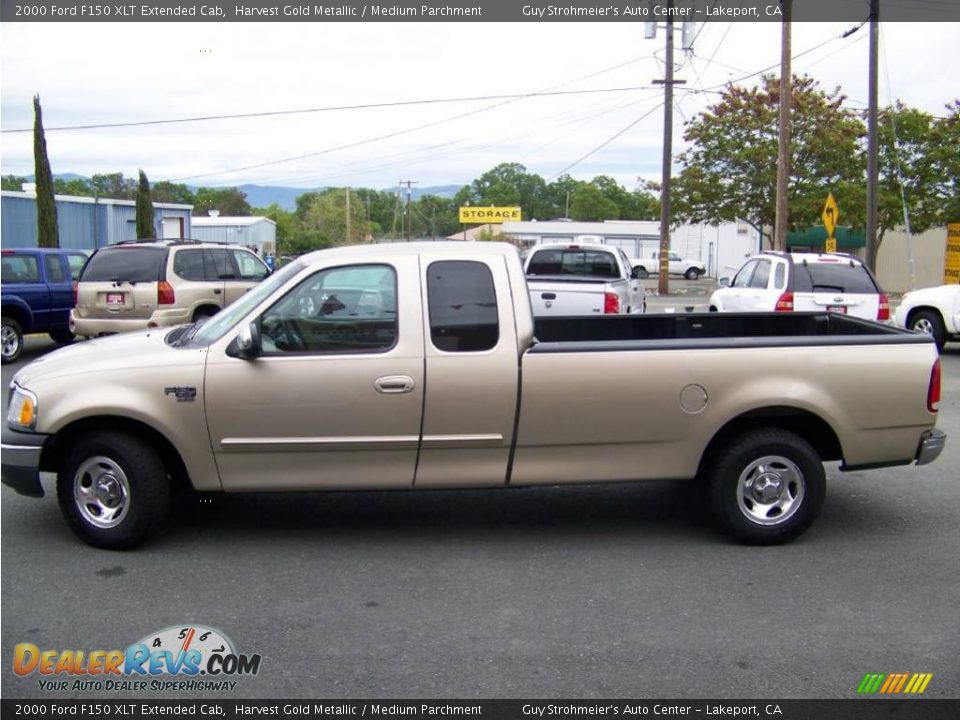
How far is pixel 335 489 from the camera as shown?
6.05 meters

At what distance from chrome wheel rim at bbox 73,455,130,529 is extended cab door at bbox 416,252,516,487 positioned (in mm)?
1802

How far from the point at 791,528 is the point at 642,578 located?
3.76ft

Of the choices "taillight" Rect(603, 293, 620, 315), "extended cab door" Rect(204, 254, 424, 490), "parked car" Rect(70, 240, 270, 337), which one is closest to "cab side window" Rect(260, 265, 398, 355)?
"extended cab door" Rect(204, 254, 424, 490)

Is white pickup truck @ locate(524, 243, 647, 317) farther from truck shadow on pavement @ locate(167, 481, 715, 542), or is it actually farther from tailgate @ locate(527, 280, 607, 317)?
truck shadow on pavement @ locate(167, 481, 715, 542)

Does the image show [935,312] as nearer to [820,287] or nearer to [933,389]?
[820,287]

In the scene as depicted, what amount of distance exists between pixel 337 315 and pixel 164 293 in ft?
31.4

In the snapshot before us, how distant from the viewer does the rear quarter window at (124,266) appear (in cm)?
1472

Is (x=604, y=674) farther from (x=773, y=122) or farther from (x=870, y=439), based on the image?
(x=773, y=122)

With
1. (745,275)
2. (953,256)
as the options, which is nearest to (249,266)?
(745,275)

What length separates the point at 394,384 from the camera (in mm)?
5867

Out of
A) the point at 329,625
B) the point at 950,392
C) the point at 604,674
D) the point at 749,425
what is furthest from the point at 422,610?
the point at 950,392

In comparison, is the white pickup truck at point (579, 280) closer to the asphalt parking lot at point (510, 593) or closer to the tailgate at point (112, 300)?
the tailgate at point (112, 300)

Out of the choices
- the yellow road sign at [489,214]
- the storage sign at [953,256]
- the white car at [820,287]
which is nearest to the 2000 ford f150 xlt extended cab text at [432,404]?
the white car at [820,287]
